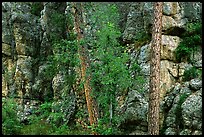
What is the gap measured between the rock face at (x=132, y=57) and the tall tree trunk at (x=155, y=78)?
79.4 inches

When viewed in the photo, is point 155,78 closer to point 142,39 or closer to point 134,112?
point 134,112

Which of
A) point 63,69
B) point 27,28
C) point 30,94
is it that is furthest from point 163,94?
point 27,28

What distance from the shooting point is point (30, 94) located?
19656 mm

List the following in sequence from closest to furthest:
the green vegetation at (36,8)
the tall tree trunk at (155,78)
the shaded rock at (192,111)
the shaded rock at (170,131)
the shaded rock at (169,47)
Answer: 1. the tall tree trunk at (155,78)
2. the shaded rock at (192,111)
3. the shaded rock at (170,131)
4. the shaded rock at (169,47)
5. the green vegetation at (36,8)

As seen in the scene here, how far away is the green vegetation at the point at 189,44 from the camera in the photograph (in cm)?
1353

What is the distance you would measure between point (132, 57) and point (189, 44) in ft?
8.29

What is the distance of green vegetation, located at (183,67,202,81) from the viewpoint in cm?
1274

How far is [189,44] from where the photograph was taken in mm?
13727

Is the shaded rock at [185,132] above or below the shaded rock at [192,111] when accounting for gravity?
below

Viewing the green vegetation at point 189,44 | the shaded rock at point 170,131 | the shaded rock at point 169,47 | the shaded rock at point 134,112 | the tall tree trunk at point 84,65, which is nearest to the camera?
the shaded rock at point 170,131

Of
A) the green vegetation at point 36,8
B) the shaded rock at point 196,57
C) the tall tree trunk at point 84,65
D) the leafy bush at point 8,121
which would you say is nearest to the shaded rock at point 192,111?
the shaded rock at point 196,57

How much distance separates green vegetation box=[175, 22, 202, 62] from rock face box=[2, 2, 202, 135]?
0.21 meters

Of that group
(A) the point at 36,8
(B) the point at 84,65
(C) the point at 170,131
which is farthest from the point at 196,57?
(A) the point at 36,8

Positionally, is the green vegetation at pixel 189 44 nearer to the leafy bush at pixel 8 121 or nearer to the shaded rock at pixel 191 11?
the shaded rock at pixel 191 11
